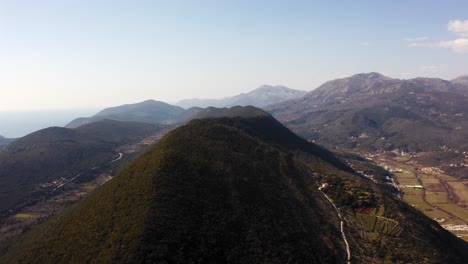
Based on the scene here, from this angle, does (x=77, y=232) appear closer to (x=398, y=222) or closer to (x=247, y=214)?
(x=247, y=214)

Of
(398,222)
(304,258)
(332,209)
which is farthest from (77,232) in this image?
(398,222)

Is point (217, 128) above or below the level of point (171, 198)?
above

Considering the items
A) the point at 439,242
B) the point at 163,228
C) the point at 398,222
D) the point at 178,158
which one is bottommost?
the point at 439,242

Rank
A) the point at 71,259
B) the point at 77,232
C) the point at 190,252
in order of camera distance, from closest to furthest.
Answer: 1. the point at 190,252
2. the point at 71,259
3. the point at 77,232

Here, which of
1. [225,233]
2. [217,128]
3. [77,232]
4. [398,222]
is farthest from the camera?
[217,128]

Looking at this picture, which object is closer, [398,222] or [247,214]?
[247,214]

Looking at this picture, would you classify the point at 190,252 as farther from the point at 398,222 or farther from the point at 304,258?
the point at 398,222
